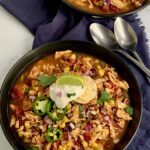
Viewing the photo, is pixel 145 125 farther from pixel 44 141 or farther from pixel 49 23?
pixel 49 23

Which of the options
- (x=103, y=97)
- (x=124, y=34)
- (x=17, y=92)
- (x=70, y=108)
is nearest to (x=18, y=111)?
(x=17, y=92)

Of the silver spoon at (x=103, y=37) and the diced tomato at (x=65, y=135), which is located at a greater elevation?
the silver spoon at (x=103, y=37)

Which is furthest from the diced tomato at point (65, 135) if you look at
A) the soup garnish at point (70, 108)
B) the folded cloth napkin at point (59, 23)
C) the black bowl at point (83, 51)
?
the folded cloth napkin at point (59, 23)

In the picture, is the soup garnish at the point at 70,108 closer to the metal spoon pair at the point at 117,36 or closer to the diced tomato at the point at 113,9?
the metal spoon pair at the point at 117,36

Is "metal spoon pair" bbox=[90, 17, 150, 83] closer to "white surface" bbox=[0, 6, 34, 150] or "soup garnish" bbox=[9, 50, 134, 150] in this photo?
"soup garnish" bbox=[9, 50, 134, 150]

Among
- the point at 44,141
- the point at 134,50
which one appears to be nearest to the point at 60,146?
the point at 44,141

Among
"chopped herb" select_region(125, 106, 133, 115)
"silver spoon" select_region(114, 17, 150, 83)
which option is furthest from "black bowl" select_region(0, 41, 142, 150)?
"silver spoon" select_region(114, 17, 150, 83)
